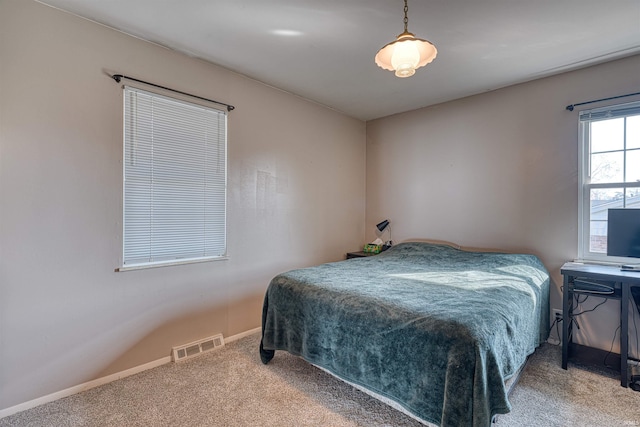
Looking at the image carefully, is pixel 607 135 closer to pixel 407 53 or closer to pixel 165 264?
pixel 407 53

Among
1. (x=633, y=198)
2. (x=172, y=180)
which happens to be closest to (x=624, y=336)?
(x=633, y=198)

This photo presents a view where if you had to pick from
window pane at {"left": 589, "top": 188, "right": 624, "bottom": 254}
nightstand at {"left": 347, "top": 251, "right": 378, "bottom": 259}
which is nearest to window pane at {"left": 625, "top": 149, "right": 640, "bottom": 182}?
window pane at {"left": 589, "top": 188, "right": 624, "bottom": 254}

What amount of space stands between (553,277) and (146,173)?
12.2 ft

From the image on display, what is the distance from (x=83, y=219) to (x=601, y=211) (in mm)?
4165

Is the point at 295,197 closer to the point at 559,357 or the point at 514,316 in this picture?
the point at 514,316

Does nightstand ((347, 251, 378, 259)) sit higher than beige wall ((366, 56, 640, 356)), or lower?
lower

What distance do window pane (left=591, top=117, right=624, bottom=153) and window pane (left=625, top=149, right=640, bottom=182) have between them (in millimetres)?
96

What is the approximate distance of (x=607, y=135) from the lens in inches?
105

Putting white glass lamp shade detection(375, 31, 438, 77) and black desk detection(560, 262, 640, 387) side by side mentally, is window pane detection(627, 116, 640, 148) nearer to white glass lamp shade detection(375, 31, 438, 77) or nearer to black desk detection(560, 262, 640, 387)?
black desk detection(560, 262, 640, 387)

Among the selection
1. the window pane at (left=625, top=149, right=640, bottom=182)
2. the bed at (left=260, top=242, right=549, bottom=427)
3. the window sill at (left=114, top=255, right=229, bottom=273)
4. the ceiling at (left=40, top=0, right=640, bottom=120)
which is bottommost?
the bed at (left=260, top=242, right=549, bottom=427)

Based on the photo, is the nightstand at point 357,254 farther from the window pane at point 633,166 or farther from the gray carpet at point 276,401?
the window pane at point 633,166

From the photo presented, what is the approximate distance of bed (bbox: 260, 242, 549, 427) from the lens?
1.34 meters

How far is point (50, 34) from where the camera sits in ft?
6.41

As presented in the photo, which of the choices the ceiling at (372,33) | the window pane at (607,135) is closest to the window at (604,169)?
the window pane at (607,135)
